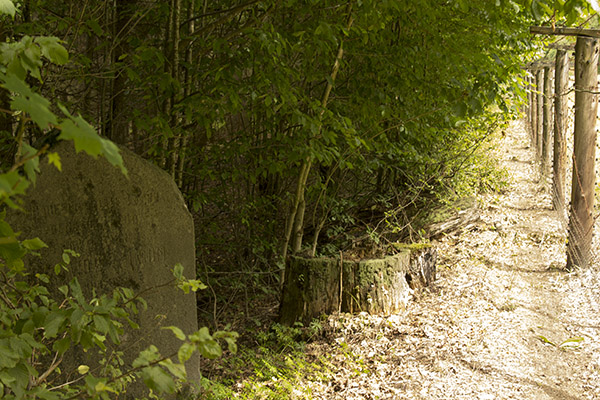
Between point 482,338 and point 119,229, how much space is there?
358 cm

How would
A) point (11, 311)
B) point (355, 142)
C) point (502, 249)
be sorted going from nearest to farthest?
point (11, 311), point (355, 142), point (502, 249)

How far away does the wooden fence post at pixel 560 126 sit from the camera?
9.18 metres

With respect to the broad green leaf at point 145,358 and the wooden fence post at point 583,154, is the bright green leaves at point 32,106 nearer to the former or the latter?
the broad green leaf at point 145,358

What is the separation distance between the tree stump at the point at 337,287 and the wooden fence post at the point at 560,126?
518cm

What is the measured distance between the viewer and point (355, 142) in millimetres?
4750

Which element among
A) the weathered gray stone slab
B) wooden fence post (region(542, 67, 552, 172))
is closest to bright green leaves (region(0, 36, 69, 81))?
the weathered gray stone slab

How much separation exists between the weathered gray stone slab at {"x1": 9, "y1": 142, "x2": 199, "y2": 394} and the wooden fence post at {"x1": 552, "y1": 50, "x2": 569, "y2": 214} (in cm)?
763

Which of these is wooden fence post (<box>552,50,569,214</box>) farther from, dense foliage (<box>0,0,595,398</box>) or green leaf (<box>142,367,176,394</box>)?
green leaf (<box>142,367,176,394</box>)

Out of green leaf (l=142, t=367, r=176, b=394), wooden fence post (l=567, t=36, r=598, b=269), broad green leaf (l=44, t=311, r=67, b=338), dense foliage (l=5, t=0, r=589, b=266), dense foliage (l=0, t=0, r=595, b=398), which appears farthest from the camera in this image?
wooden fence post (l=567, t=36, r=598, b=269)

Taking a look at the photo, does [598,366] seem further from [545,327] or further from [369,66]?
[369,66]

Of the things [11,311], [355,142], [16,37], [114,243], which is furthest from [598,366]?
[16,37]

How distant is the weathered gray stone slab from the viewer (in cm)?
308

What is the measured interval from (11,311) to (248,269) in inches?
196

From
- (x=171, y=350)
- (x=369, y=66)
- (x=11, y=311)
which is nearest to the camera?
(x=11, y=311)
